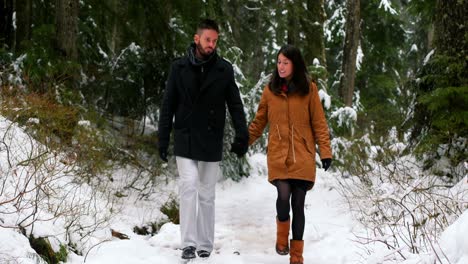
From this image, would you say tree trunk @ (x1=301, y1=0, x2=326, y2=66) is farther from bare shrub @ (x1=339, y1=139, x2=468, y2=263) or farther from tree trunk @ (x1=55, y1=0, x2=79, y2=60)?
tree trunk @ (x1=55, y1=0, x2=79, y2=60)

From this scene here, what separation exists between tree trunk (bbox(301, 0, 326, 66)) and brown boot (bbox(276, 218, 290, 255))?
6.26 m

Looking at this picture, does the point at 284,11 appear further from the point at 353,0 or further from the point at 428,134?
the point at 428,134

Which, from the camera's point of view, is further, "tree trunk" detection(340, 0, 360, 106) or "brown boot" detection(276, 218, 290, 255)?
"tree trunk" detection(340, 0, 360, 106)

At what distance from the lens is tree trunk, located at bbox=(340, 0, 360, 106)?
488 inches

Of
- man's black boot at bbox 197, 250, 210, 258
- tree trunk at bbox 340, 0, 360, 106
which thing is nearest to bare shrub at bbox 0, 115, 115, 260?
man's black boot at bbox 197, 250, 210, 258

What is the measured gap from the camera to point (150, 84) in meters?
9.14

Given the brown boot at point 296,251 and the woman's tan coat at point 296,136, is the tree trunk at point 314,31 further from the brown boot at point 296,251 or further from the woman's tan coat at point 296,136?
the brown boot at point 296,251

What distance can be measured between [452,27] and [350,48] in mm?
6032

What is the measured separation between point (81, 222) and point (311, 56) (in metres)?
7.08

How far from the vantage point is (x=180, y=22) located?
Answer: 9102mm

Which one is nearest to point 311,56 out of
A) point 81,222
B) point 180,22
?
point 180,22

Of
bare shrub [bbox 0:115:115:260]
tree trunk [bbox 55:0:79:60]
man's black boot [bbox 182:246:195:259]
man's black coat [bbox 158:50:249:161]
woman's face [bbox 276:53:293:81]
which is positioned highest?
tree trunk [bbox 55:0:79:60]

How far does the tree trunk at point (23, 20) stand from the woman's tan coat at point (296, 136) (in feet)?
18.1

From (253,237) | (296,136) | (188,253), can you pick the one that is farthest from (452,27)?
(188,253)
